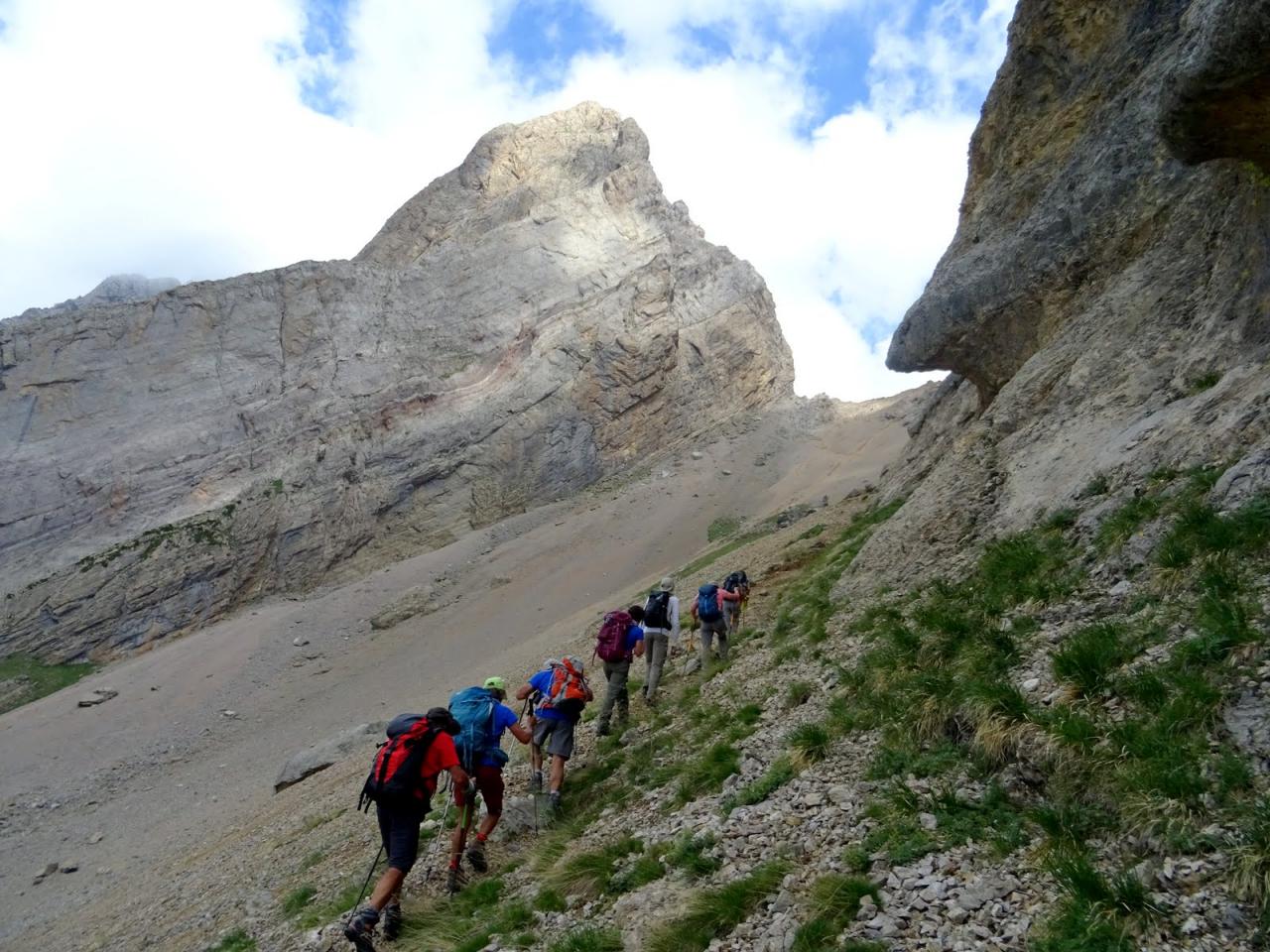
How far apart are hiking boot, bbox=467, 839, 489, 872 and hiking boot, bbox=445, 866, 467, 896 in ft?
0.50

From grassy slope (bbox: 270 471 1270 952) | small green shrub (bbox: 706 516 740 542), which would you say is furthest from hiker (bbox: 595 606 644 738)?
small green shrub (bbox: 706 516 740 542)

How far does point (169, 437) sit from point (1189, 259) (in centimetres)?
6481

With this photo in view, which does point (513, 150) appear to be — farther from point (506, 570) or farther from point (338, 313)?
point (506, 570)

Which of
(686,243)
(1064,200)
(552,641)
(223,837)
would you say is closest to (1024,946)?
(1064,200)

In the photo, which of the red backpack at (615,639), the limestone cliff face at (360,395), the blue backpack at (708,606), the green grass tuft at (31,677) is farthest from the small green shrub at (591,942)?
the limestone cliff face at (360,395)

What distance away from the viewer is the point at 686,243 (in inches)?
2963

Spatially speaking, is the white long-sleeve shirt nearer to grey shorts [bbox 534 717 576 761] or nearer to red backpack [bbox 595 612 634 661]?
red backpack [bbox 595 612 634 661]

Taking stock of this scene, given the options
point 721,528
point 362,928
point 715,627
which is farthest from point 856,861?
point 721,528

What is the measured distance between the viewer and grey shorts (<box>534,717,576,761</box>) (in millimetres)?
9992

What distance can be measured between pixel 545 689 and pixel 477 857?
213cm

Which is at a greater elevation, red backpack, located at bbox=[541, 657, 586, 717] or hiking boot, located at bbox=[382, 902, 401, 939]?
red backpack, located at bbox=[541, 657, 586, 717]

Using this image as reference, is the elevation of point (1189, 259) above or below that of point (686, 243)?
below

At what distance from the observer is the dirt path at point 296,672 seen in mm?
24406

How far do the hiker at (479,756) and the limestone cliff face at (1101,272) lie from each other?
641cm
